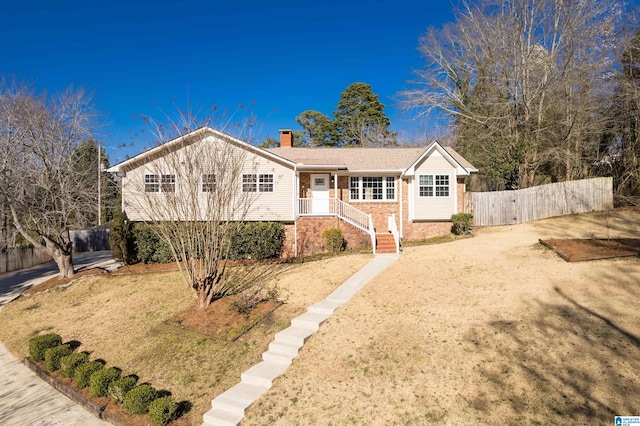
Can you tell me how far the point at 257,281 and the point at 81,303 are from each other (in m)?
6.50

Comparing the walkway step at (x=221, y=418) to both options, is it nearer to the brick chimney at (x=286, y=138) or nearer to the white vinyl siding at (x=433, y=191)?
the white vinyl siding at (x=433, y=191)

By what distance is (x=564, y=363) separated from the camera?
6387 mm

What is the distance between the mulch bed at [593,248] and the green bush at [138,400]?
12.3 metres

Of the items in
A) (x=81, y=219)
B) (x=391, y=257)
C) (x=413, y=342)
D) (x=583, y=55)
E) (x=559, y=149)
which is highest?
(x=583, y=55)

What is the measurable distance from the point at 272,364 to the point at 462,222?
14451mm

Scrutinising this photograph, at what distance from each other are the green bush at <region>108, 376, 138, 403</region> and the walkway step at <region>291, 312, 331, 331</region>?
3.74m

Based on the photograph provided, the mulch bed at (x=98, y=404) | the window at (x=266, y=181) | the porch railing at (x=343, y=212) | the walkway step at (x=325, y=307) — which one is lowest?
the mulch bed at (x=98, y=404)

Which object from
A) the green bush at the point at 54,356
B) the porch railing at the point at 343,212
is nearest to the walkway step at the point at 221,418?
the green bush at the point at 54,356

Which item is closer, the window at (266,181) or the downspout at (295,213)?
the downspout at (295,213)

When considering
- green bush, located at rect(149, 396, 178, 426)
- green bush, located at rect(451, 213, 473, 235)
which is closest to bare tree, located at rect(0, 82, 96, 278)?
green bush, located at rect(149, 396, 178, 426)

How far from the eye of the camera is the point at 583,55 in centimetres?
2281

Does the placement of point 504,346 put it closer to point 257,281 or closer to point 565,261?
point 565,261

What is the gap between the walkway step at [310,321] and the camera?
28.6 feet

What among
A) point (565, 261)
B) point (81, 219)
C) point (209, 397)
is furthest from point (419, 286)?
point (81, 219)
